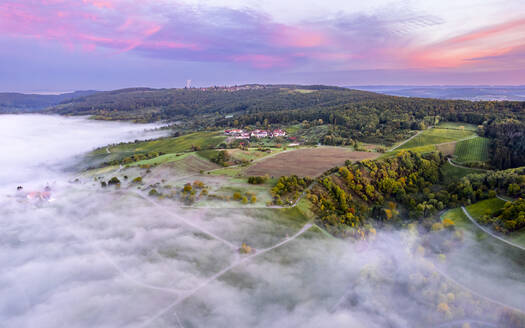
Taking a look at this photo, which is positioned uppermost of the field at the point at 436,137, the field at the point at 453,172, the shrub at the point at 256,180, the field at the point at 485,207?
the field at the point at 436,137

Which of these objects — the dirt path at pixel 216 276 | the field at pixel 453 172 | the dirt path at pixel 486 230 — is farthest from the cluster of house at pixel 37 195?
the field at pixel 453 172

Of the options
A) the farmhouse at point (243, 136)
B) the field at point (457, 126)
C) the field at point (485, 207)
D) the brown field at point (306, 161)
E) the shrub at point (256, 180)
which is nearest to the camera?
the field at point (485, 207)

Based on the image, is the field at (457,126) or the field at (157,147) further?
the field at (157,147)

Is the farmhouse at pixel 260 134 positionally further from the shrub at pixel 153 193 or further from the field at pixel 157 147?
the shrub at pixel 153 193

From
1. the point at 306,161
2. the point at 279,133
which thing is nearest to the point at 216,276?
the point at 306,161

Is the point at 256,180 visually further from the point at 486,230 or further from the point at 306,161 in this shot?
the point at 486,230

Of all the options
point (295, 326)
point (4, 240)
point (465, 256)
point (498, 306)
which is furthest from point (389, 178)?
point (4, 240)

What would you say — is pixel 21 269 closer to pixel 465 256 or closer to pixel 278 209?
pixel 278 209
